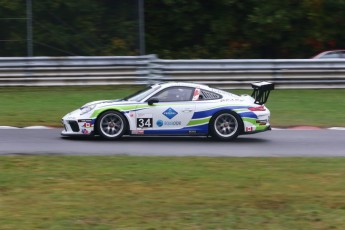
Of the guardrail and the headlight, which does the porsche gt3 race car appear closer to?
the headlight

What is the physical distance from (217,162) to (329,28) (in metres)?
17.1

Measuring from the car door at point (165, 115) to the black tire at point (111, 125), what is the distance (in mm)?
307

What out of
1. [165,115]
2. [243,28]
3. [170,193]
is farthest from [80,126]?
[243,28]

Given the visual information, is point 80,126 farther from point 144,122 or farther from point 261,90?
point 261,90

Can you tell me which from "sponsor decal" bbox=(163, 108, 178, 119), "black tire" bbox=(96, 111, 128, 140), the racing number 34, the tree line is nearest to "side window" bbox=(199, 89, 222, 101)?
"sponsor decal" bbox=(163, 108, 178, 119)

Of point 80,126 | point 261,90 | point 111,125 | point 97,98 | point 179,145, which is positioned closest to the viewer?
point 179,145

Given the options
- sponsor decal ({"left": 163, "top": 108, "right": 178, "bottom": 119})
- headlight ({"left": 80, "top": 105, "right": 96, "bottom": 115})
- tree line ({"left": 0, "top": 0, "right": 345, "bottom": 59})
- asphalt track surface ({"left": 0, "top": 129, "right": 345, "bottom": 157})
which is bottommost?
asphalt track surface ({"left": 0, "top": 129, "right": 345, "bottom": 157})

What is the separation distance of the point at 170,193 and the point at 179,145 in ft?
15.3

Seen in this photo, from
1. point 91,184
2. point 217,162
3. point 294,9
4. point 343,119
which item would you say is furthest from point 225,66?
point 91,184

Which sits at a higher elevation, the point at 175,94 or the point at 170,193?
the point at 175,94

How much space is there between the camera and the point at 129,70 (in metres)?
21.5

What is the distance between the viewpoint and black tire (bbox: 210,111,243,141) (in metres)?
14.6

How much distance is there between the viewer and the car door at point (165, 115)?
47.3 feet

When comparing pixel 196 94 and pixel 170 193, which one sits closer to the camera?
pixel 170 193
